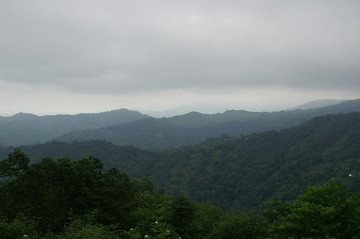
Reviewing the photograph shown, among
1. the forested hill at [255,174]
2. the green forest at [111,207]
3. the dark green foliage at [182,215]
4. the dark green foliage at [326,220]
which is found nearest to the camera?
the dark green foliage at [326,220]

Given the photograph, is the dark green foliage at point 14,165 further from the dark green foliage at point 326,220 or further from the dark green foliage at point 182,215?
the dark green foliage at point 326,220

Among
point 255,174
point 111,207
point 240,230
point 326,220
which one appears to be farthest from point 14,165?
point 255,174

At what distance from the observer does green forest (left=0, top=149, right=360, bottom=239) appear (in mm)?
14586

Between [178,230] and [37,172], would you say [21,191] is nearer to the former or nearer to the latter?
[37,172]

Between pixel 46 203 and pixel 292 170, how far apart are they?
179 m

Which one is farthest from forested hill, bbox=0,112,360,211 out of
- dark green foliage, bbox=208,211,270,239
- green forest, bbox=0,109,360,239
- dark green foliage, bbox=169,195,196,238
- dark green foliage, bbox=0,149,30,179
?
dark green foliage, bbox=0,149,30,179

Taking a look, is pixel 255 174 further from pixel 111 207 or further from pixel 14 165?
pixel 14 165

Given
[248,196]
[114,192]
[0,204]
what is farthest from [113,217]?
[248,196]

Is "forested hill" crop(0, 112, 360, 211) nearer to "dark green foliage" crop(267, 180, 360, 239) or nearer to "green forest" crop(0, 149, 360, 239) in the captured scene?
"green forest" crop(0, 149, 360, 239)

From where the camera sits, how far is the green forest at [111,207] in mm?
14586

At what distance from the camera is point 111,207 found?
83.7 feet

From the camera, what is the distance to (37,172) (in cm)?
2497

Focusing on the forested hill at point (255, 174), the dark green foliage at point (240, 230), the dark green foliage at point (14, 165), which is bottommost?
the forested hill at point (255, 174)

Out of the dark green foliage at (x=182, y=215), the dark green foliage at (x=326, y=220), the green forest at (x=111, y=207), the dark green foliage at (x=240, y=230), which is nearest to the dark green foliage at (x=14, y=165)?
the green forest at (x=111, y=207)
